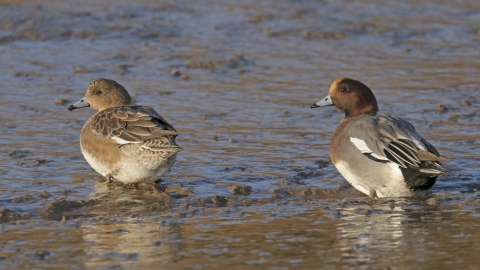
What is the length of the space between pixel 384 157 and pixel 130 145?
1.85 metres

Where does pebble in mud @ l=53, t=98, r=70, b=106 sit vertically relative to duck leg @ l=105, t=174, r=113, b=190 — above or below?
above

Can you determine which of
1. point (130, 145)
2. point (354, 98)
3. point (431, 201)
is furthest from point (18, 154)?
point (431, 201)

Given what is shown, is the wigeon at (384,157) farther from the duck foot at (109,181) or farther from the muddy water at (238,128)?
the duck foot at (109,181)

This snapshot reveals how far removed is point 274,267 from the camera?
4.78m

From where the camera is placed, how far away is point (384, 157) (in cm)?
632

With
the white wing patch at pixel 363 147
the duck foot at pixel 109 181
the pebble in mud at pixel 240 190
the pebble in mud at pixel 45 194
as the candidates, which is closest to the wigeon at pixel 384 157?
the white wing patch at pixel 363 147

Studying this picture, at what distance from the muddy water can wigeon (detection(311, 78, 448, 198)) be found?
0.14 metres

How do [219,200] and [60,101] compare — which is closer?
[219,200]

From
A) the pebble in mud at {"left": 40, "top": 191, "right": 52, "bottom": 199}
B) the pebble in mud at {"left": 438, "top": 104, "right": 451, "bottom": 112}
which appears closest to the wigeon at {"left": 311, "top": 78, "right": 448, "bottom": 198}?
the pebble in mud at {"left": 40, "top": 191, "right": 52, "bottom": 199}

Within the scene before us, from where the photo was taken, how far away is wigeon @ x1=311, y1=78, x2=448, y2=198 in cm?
624

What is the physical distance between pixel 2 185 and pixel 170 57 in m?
4.45

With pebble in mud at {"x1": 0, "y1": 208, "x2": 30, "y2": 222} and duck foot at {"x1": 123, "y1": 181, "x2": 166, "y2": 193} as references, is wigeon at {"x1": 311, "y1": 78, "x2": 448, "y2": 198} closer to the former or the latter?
duck foot at {"x1": 123, "y1": 181, "x2": 166, "y2": 193}

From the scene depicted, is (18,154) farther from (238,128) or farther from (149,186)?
(238,128)

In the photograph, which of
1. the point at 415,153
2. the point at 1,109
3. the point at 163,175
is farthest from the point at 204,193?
the point at 1,109
